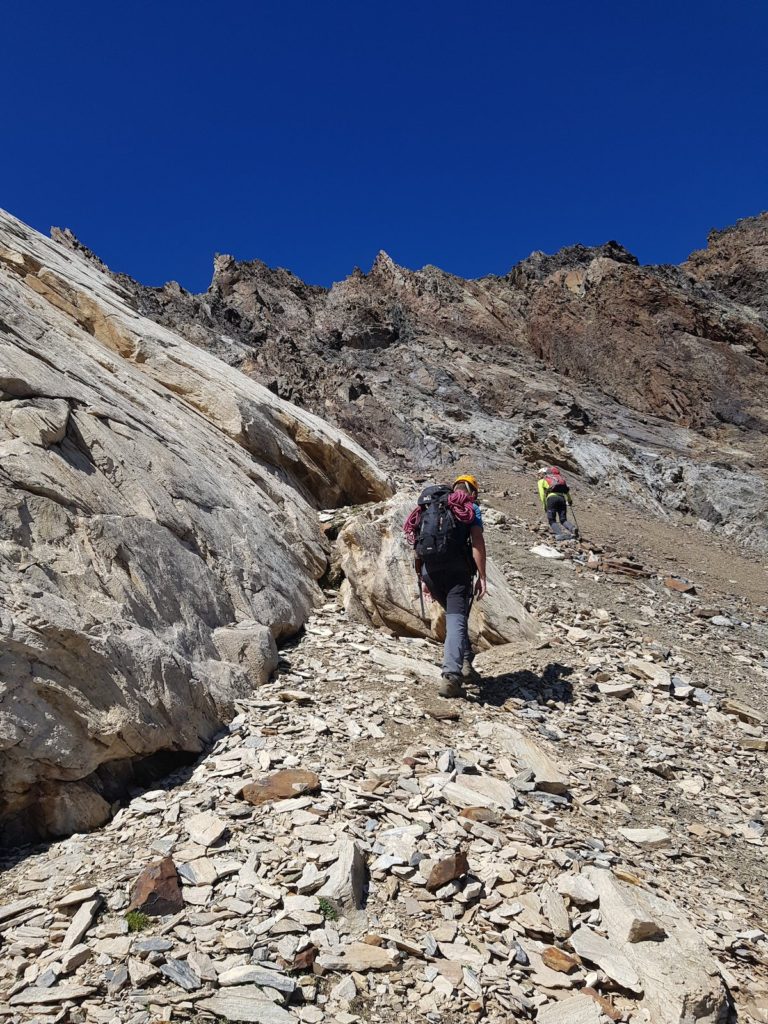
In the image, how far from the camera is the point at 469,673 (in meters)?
7.29

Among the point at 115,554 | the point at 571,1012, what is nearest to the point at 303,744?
the point at 115,554

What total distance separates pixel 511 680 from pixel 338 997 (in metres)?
4.94

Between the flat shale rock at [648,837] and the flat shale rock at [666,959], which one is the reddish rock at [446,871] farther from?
the flat shale rock at [648,837]

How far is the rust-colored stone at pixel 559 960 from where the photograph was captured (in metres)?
3.52

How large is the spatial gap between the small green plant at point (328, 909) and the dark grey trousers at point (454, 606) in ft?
11.0

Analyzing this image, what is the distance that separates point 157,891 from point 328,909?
36.4 inches

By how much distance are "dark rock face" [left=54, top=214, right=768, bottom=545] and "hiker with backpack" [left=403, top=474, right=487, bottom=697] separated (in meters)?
20.9

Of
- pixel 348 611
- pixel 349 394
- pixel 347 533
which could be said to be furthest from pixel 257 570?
pixel 349 394

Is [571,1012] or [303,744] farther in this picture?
[303,744]

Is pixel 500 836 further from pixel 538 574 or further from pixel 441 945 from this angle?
pixel 538 574

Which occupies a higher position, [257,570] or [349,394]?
[349,394]

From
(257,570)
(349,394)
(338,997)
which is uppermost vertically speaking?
(349,394)

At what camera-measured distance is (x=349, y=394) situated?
3284 centimetres

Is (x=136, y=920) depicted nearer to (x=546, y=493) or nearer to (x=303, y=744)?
→ (x=303, y=744)
